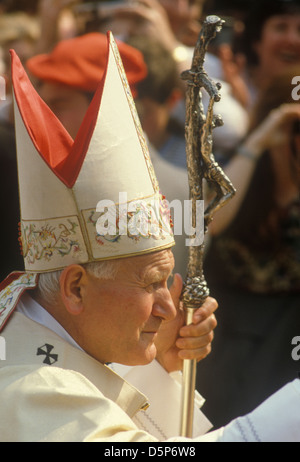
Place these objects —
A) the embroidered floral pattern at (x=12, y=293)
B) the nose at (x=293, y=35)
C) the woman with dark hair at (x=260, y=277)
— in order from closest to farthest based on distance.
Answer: the embroidered floral pattern at (x=12, y=293) < the woman with dark hair at (x=260, y=277) < the nose at (x=293, y=35)

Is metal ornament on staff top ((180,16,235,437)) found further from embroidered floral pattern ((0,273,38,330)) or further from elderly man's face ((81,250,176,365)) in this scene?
embroidered floral pattern ((0,273,38,330))

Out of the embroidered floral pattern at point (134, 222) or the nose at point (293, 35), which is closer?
the embroidered floral pattern at point (134, 222)

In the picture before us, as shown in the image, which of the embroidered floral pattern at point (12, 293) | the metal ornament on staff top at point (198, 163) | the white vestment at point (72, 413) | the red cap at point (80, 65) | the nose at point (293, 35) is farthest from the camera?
the nose at point (293, 35)

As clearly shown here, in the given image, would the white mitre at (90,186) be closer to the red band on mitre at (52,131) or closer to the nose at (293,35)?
the red band on mitre at (52,131)

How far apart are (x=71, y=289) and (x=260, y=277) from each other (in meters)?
2.45

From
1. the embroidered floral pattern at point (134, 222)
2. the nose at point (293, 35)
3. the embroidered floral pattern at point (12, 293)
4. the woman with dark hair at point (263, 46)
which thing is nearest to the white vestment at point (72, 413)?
the embroidered floral pattern at point (12, 293)

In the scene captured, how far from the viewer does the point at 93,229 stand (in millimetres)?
2676

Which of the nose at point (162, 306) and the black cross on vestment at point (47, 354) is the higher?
the nose at point (162, 306)

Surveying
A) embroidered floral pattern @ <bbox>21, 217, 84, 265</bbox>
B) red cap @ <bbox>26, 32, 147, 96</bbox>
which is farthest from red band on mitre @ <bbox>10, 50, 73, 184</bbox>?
red cap @ <bbox>26, 32, 147, 96</bbox>

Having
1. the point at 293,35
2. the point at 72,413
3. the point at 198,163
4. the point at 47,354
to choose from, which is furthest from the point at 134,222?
the point at 293,35

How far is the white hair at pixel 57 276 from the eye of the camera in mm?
2688

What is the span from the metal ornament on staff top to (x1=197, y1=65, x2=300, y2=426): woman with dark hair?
5.72 ft
